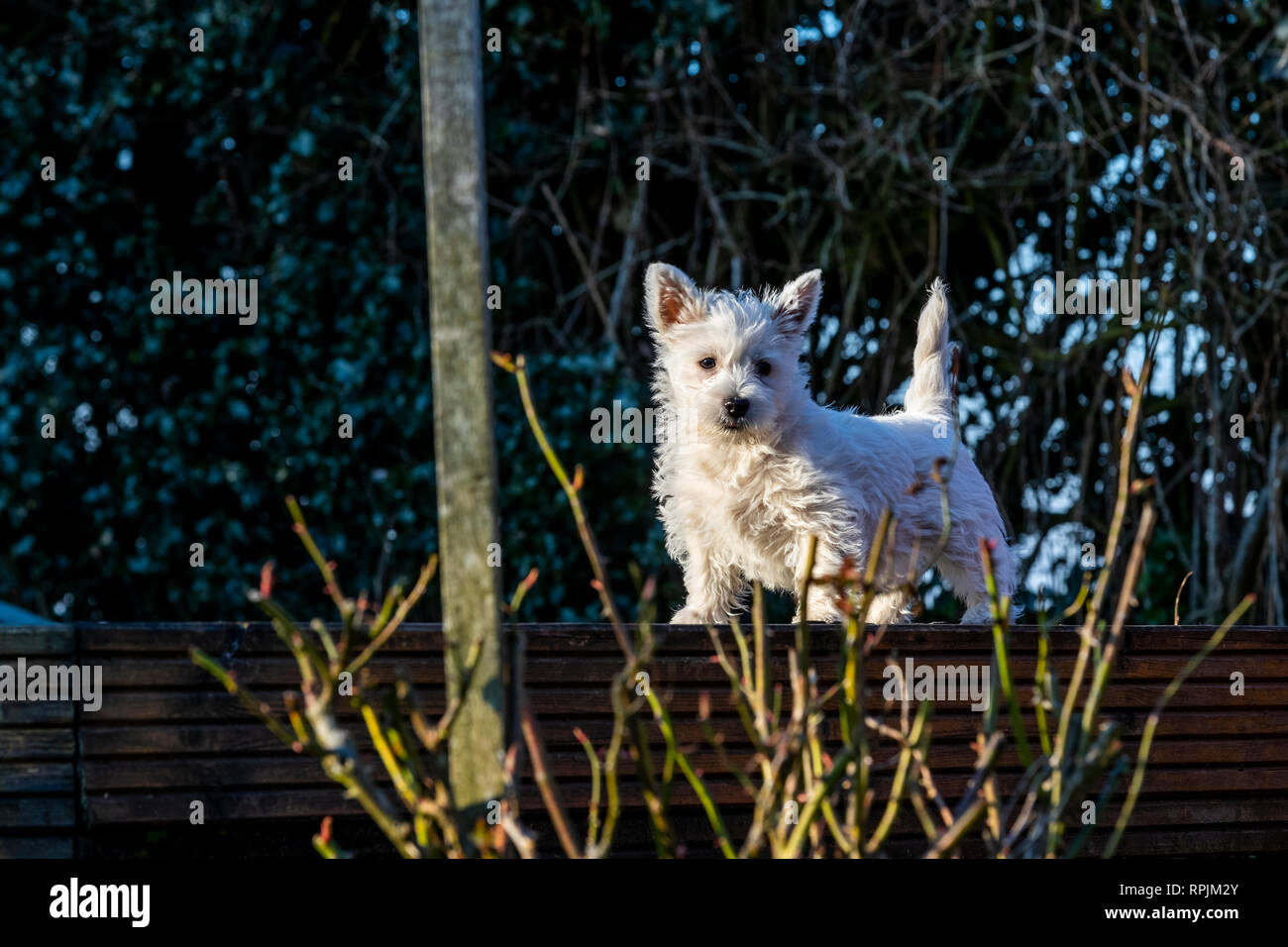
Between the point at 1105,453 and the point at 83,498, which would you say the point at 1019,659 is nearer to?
the point at 1105,453

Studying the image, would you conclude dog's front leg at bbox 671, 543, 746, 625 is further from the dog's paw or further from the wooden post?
the wooden post

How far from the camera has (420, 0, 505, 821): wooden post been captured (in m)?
1.58

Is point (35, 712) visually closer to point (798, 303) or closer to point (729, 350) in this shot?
point (729, 350)

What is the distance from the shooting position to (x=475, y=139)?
5.46 ft

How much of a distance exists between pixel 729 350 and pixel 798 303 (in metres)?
0.35

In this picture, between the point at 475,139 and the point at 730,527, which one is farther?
the point at 730,527

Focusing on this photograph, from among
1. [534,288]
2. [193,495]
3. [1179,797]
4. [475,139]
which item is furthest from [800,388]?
[193,495]

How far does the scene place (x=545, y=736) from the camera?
2705 millimetres

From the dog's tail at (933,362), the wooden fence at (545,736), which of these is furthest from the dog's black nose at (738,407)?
the dog's tail at (933,362)

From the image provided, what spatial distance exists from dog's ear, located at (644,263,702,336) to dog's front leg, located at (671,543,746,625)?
614mm

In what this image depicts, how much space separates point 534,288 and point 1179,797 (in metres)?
4.26

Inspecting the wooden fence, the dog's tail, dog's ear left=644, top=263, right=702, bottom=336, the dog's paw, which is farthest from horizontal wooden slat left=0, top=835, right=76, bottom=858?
the dog's tail

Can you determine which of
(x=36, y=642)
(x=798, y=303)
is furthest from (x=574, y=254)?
(x=36, y=642)
